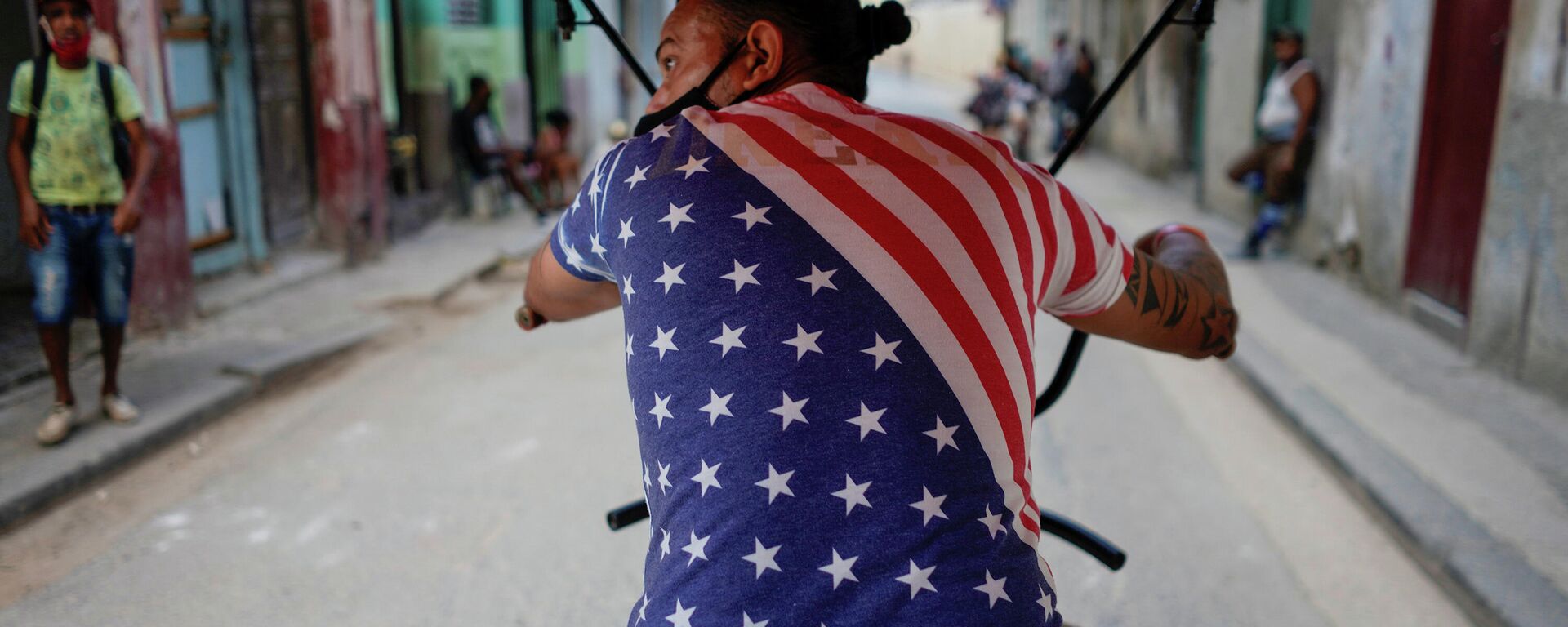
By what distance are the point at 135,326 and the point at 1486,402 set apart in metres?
6.60

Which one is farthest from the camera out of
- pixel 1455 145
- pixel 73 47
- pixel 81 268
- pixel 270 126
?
pixel 270 126

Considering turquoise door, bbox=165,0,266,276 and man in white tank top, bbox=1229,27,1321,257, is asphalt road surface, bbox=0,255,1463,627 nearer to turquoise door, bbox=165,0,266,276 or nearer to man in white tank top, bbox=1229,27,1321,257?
turquoise door, bbox=165,0,266,276

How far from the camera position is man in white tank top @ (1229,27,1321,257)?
942 centimetres

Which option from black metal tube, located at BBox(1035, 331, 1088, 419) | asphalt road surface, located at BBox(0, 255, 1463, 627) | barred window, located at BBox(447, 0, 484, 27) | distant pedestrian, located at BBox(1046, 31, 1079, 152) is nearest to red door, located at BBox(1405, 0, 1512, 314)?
asphalt road surface, located at BBox(0, 255, 1463, 627)

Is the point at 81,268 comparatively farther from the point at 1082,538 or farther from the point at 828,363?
the point at 828,363

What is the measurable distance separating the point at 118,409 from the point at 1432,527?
16.2ft

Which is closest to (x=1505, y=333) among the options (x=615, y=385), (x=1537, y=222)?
(x=1537, y=222)

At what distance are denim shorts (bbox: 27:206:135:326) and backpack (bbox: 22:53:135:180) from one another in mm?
215

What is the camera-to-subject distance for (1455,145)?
7.30 meters

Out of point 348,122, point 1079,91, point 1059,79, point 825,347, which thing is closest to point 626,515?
point 825,347

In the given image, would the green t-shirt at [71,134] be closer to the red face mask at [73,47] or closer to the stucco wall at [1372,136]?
the red face mask at [73,47]

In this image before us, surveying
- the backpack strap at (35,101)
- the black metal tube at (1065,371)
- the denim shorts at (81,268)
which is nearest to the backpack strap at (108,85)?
the backpack strap at (35,101)

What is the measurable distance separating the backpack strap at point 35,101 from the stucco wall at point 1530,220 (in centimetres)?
631

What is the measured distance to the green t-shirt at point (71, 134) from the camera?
521cm
